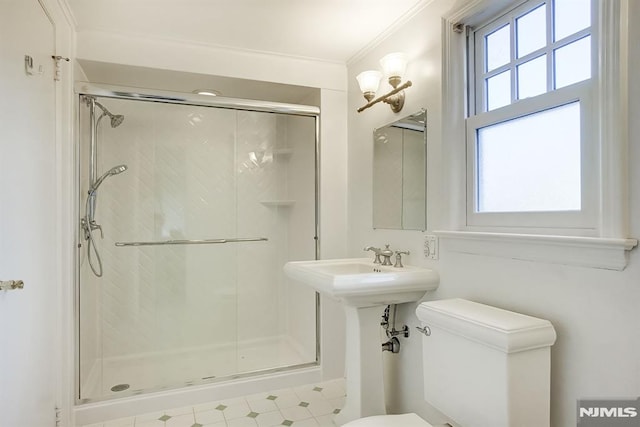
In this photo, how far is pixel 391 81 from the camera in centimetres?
195

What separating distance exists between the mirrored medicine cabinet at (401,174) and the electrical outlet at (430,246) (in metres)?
0.07

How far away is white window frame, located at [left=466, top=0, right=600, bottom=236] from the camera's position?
1151 mm

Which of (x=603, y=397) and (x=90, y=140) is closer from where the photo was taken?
(x=603, y=397)

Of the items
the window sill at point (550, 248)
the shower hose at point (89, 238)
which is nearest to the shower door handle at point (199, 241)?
the shower hose at point (89, 238)

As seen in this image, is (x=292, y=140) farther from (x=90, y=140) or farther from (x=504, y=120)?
(x=504, y=120)

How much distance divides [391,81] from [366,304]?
1171mm

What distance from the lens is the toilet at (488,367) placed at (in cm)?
114

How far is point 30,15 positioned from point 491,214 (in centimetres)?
205

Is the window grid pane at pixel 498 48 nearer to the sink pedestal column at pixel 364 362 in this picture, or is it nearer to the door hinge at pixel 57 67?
the sink pedestal column at pixel 364 362

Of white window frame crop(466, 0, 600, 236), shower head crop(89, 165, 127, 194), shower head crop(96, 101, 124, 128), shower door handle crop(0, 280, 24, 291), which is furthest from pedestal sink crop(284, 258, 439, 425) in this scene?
shower head crop(96, 101, 124, 128)

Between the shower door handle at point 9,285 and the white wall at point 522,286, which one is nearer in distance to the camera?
the white wall at point 522,286

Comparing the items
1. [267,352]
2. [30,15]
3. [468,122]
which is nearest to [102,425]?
[267,352]

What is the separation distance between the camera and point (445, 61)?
67.3 inches

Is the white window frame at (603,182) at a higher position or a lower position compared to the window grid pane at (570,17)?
lower
